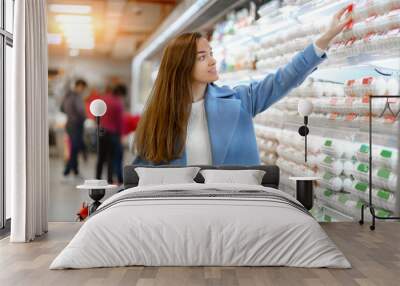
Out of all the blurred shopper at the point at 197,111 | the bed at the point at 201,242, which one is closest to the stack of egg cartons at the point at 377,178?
the blurred shopper at the point at 197,111

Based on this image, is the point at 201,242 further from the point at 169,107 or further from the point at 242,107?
the point at 242,107

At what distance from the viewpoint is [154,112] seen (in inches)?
273

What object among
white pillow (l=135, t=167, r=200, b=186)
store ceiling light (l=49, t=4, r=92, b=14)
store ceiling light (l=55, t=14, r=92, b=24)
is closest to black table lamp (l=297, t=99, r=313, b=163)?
white pillow (l=135, t=167, r=200, b=186)

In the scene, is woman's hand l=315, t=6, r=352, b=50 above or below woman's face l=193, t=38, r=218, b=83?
above

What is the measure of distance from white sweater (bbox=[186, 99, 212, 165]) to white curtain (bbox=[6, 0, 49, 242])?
1.36m

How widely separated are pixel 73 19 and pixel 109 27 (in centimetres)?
97

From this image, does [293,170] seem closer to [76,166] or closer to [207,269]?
[207,269]

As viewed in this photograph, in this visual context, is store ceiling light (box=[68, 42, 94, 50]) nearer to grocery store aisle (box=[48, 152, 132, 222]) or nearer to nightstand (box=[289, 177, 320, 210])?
grocery store aisle (box=[48, 152, 132, 222])

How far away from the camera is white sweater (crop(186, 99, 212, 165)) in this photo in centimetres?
689

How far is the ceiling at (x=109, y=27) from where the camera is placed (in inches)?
366

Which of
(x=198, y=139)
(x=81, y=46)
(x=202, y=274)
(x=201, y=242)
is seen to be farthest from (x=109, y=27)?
(x=202, y=274)

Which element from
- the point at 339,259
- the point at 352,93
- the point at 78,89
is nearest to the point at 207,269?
the point at 339,259

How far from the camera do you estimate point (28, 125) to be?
603 cm

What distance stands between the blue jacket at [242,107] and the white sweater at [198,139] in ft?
0.16
